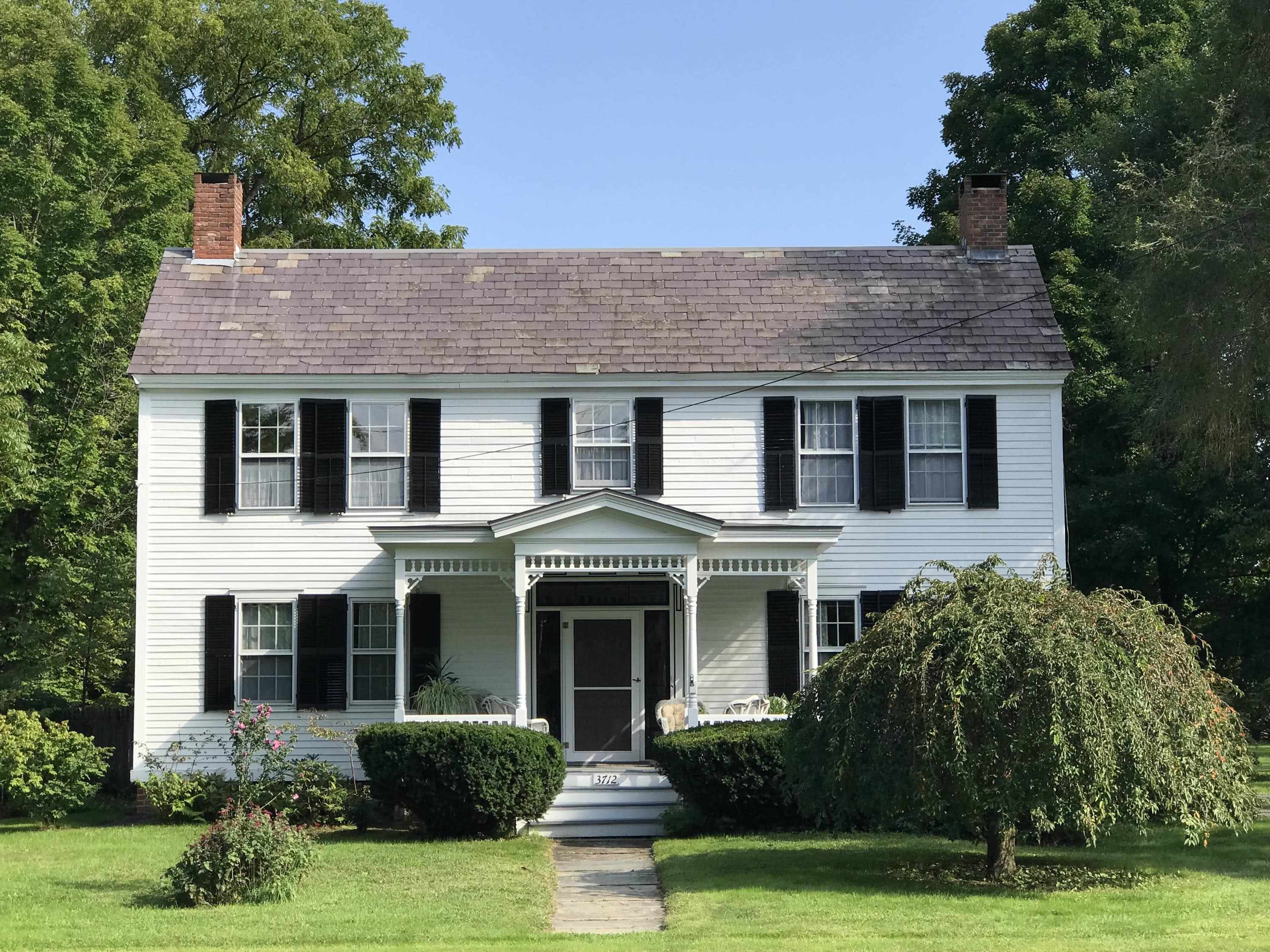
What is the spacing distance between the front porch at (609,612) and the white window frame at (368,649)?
8.1 inches

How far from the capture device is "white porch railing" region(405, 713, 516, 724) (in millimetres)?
18469

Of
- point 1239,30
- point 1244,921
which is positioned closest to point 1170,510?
point 1239,30

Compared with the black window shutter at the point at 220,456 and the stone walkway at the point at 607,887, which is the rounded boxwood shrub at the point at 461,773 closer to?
the stone walkway at the point at 607,887

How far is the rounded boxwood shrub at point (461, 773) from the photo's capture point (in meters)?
17.0

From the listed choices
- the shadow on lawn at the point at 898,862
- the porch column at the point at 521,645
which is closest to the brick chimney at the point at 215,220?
the porch column at the point at 521,645

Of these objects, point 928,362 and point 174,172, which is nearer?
point 928,362

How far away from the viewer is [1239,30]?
1998cm

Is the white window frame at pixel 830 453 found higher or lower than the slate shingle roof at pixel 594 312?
lower

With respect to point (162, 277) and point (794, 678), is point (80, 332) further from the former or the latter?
point (794, 678)

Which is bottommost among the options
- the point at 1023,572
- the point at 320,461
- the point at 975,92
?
the point at 1023,572

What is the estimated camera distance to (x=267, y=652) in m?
20.2

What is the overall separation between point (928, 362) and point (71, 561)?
14421mm

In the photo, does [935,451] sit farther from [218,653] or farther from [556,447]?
[218,653]

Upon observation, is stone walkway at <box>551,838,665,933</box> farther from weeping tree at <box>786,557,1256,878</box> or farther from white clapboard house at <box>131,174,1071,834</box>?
white clapboard house at <box>131,174,1071,834</box>
